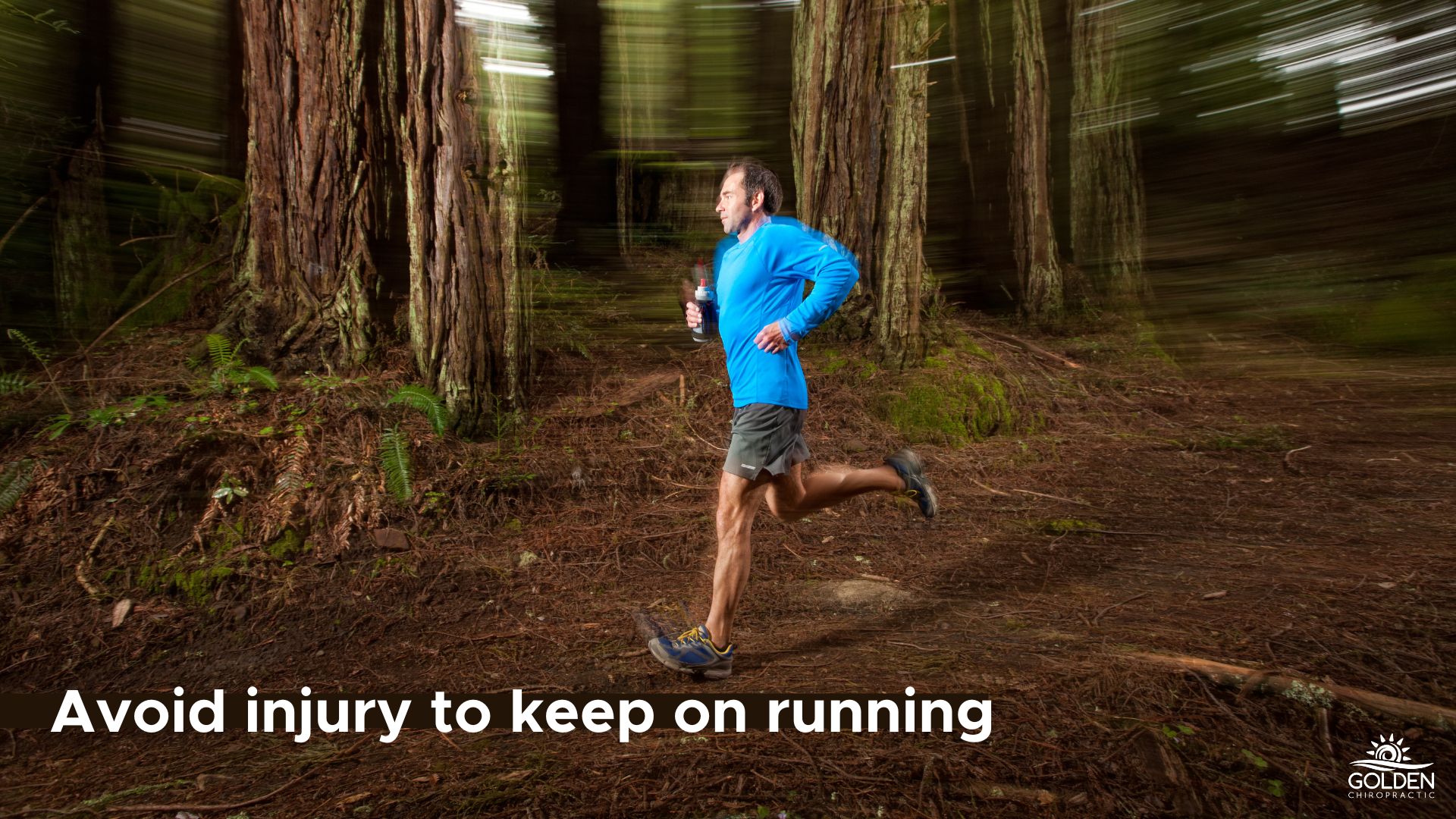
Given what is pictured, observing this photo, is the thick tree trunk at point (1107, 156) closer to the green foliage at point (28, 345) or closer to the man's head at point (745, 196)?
the man's head at point (745, 196)

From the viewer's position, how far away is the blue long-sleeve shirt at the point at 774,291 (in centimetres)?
349

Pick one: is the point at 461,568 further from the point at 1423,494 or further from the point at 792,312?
the point at 1423,494

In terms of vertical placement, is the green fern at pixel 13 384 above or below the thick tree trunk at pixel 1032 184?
below

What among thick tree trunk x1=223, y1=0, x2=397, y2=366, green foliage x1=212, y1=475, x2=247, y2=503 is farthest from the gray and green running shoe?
thick tree trunk x1=223, y1=0, x2=397, y2=366

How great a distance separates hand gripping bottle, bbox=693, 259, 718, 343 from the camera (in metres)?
3.88

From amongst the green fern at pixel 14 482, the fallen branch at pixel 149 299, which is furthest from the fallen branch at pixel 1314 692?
the fallen branch at pixel 149 299

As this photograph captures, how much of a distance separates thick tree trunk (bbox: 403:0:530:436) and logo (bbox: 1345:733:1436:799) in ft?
17.1

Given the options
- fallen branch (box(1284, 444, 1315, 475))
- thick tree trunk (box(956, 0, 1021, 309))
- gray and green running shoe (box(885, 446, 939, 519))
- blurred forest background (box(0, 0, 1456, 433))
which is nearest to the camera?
blurred forest background (box(0, 0, 1456, 433))

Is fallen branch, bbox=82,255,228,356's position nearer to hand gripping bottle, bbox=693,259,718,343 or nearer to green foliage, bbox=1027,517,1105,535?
hand gripping bottle, bbox=693,259,718,343

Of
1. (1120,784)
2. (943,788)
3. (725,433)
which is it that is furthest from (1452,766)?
(725,433)

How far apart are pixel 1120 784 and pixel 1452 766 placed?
1008mm

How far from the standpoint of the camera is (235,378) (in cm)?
550

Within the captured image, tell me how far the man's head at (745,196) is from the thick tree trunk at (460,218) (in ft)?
9.11

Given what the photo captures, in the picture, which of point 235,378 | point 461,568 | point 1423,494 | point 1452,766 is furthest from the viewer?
point 1423,494
